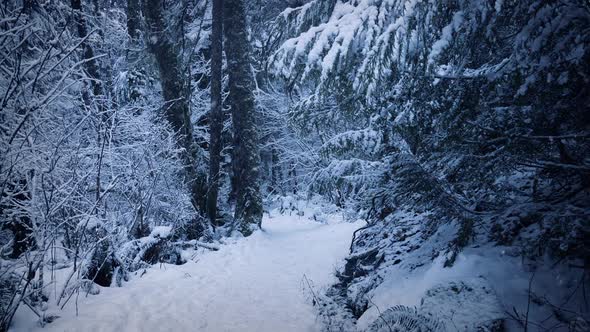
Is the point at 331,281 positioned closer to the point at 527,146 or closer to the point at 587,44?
the point at 527,146

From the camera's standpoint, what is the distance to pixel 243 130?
9438 millimetres

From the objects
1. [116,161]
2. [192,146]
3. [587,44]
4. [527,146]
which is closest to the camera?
[587,44]

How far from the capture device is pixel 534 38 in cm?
246

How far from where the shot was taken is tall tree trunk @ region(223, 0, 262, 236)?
363 inches

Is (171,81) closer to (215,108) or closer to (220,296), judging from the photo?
(215,108)

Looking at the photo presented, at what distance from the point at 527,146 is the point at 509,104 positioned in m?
0.43

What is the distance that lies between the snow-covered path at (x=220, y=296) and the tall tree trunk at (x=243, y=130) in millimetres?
1354

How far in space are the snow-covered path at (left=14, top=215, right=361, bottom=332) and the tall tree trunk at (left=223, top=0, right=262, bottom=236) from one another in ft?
4.44

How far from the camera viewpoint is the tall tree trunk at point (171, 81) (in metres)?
8.53

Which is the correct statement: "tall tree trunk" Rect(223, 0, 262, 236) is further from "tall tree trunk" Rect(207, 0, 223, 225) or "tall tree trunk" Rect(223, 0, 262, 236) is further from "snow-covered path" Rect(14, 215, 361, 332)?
"snow-covered path" Rect(14, 215, 361, 332)

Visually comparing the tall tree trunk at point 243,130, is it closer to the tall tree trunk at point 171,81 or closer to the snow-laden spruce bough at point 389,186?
the tall tree trunk at point 171,81

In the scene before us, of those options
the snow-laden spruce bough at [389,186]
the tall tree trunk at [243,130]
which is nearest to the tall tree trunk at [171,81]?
the tall tree trunk at [243,130]

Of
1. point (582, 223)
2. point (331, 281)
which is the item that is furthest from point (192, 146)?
point (582, 223)

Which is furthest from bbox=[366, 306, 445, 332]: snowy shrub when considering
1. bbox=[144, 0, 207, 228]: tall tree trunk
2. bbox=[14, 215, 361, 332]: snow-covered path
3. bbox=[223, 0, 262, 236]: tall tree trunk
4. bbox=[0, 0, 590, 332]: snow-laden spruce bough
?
bbox=[144, 0, 207, 228]: tall tree trunk
